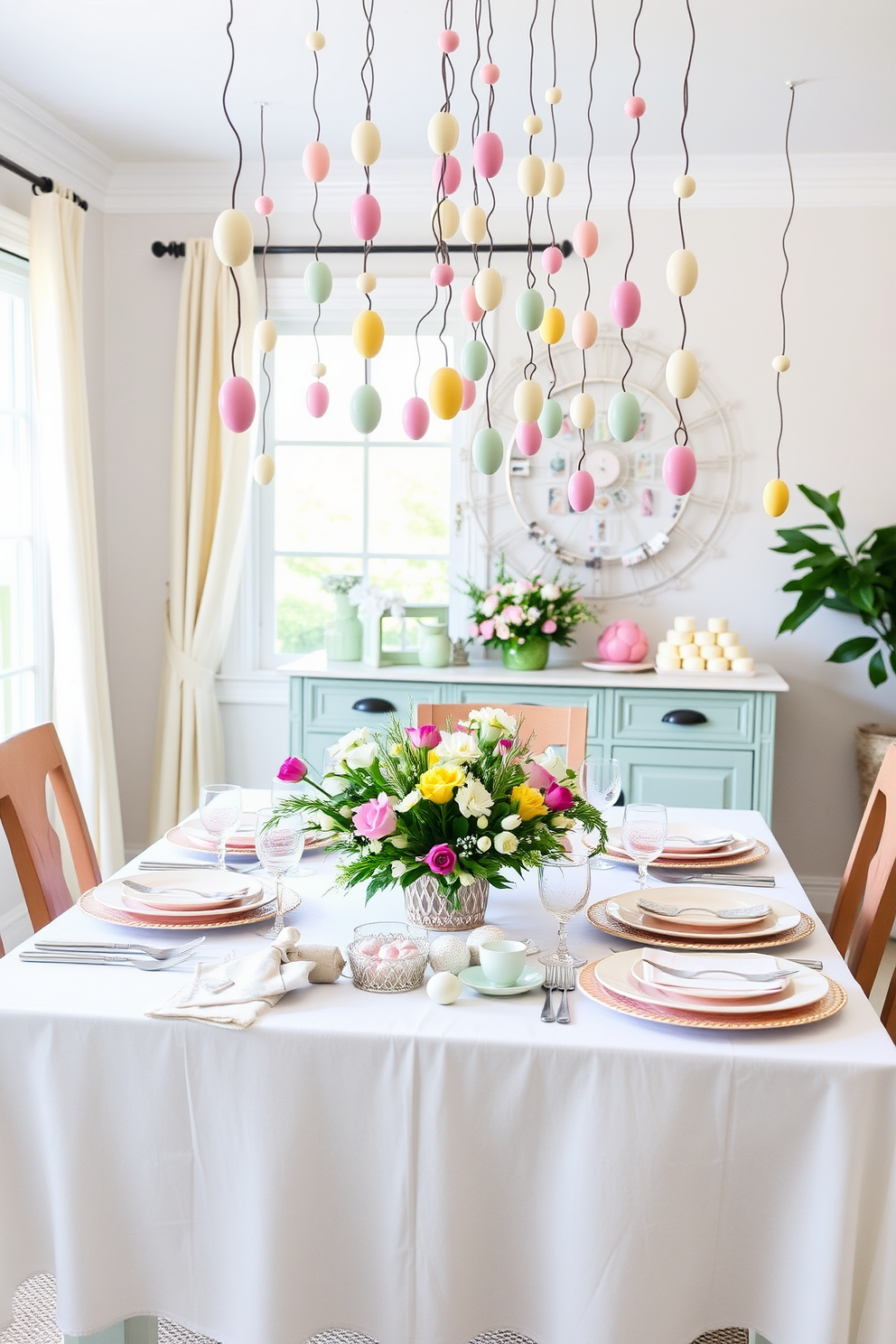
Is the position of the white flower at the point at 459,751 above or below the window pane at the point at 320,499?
below

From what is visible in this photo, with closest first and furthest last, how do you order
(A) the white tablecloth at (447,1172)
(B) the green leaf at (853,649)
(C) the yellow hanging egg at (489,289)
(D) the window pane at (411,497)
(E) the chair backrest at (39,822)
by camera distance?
(A) the white tablecloth at (447,1172), (C) the yellow hanging egg at (489,289), (E) the chair backrest at (39,822), (B) the green leaf at (853,649), (D) the window pane at (411,497)

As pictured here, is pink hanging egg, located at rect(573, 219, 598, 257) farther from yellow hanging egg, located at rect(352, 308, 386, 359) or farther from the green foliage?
the green foliage

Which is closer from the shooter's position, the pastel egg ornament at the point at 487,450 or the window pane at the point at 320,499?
the pastel egg ornament at the point at 487,450

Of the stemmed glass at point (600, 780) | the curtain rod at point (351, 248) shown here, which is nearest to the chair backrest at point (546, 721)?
the stemmed glass at point (600, 780)

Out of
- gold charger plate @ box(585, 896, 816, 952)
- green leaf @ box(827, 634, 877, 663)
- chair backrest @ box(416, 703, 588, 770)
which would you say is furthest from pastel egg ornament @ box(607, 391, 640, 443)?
green leaf @ box(827, 634, 877, 663)

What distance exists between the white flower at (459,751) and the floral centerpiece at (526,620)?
6.77 feet

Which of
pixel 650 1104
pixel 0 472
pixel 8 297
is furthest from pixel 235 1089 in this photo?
pixel 8 297

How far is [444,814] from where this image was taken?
5.27 ft

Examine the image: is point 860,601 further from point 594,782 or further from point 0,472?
point 0,472

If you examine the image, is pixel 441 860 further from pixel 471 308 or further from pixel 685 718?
pixel 685 718

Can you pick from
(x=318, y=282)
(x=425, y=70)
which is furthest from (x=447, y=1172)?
(x=425, y=70)

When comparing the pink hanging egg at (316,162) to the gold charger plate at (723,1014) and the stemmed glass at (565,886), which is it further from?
the gold charger plate at (723,1014)

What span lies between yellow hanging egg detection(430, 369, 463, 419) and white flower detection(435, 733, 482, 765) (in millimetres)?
459

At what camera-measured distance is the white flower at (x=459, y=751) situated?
5.35 feet
